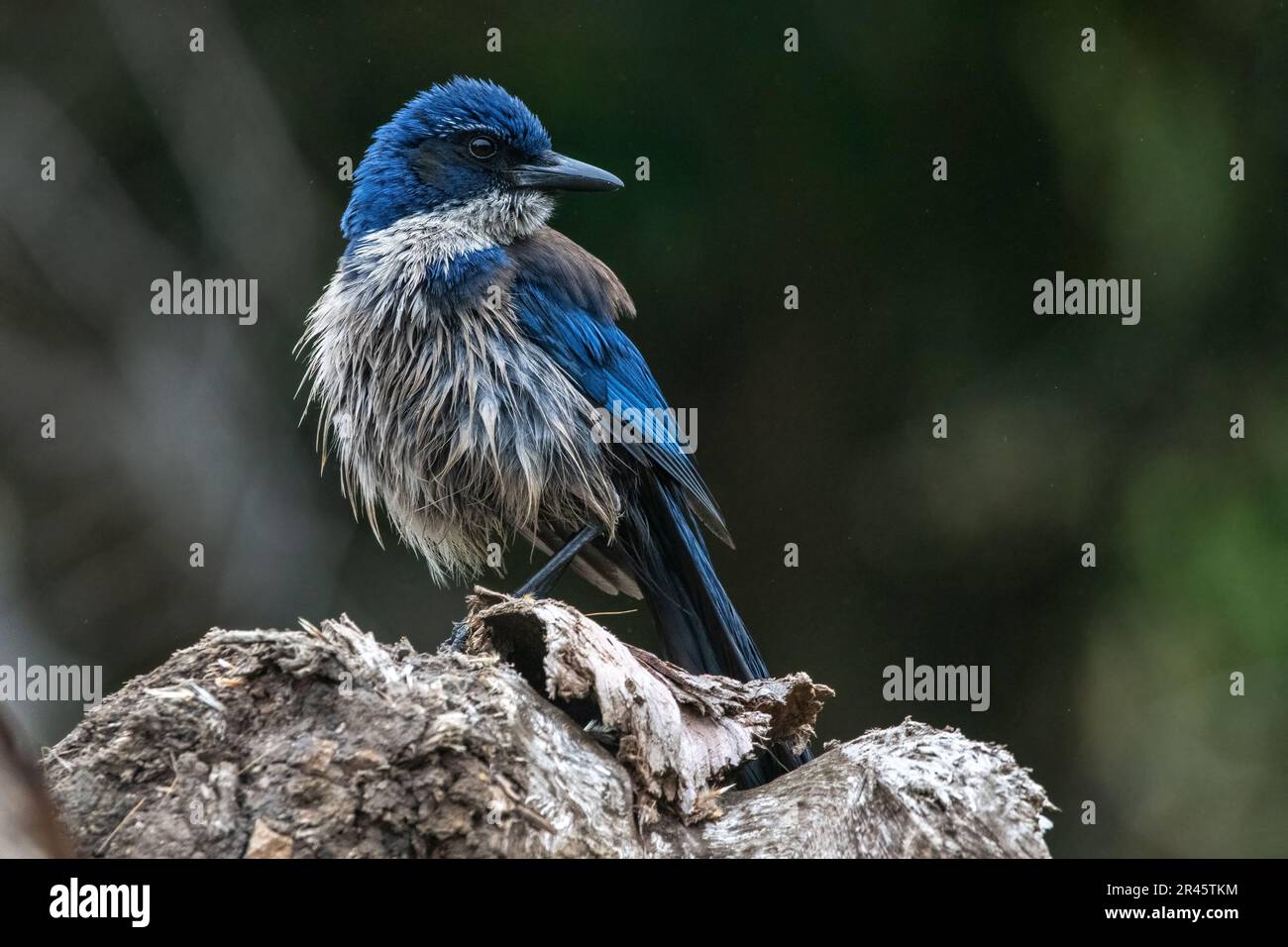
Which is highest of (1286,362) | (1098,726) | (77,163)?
(77,163)

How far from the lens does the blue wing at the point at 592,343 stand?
5.10 m

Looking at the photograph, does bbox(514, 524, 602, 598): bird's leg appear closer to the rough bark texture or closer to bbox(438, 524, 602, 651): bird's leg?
bbox(438, 524, 602, 651): bird's leg

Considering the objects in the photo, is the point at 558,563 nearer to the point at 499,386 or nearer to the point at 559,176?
the point at 499,386

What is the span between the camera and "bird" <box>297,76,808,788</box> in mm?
4949

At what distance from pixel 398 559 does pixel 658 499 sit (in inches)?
147

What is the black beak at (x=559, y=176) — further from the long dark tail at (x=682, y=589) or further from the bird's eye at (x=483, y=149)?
the long dark tail at (x=682, y=589)

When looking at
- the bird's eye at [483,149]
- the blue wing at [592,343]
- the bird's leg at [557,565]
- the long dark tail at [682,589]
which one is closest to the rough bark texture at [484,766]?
the long dark tail at [682,589]

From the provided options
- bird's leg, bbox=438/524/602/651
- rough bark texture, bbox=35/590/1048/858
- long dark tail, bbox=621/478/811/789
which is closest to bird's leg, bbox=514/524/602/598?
bird's leg, bbox=438/524/602/651

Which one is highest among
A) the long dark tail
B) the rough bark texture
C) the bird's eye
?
the bird's eye

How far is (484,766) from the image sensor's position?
286 centimetres

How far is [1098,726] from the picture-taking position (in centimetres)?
764

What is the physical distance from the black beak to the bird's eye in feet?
0.37

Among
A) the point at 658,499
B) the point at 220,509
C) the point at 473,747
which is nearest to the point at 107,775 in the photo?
the point at 473,747
